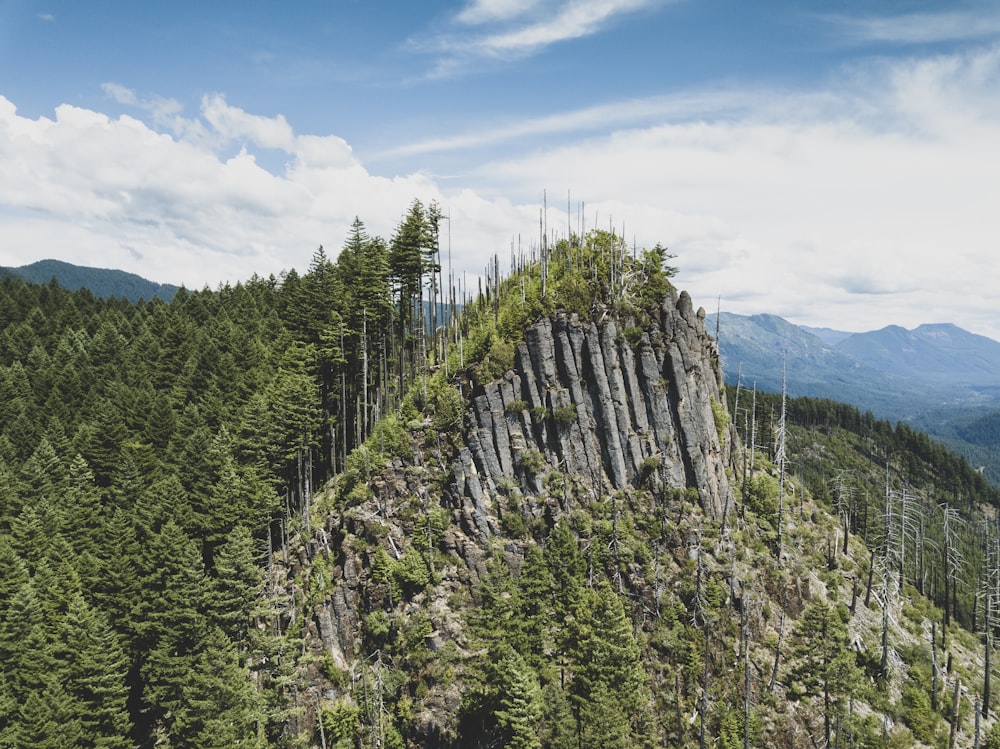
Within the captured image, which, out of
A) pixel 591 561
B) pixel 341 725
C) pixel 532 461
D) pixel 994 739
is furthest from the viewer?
pixel 532 461

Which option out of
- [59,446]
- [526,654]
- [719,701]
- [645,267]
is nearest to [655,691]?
[719,701]

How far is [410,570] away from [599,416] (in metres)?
26.5

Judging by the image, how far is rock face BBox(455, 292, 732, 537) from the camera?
58938 millimetres

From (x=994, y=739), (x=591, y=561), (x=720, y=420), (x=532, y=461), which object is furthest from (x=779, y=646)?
(x=532, y=461)

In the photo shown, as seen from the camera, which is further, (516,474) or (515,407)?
(515,407)

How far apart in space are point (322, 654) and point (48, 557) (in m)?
25.5

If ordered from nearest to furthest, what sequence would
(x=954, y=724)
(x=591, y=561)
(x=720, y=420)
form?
(x=954, y=724) < (x=591, y=561) < (x=720, y=420)

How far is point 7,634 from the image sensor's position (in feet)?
123

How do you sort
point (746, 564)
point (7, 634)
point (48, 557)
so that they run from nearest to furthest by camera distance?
point (7, 634)
point (48, 557)
point (746, 564)

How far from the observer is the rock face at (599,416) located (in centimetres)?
5894

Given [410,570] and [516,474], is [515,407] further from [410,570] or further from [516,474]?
[410,570]

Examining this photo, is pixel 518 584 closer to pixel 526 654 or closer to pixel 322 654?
pixel 526 654

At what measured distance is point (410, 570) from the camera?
5381 cm

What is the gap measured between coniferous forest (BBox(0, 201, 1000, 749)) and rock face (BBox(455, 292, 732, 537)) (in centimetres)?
65
